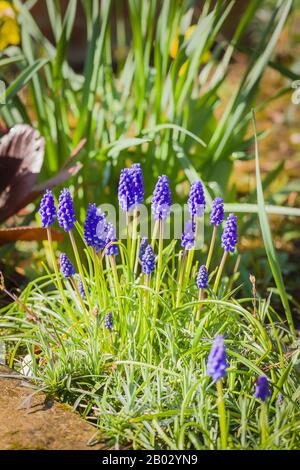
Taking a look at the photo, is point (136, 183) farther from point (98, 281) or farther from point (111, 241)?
point (98, 281)

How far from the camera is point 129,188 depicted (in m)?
1.75

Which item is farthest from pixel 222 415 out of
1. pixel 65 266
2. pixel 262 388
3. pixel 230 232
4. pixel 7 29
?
pixel 7 29

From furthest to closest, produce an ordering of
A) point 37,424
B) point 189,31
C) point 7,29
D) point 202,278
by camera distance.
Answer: point 189,31, point 7,29, point 202,278, point 37,424

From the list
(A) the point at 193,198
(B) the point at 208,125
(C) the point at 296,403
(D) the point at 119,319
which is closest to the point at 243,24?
(B) the point at 208,125

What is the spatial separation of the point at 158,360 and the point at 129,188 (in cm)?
44

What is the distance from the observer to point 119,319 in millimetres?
1841

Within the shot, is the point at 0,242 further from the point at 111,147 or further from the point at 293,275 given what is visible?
the point at 293,275

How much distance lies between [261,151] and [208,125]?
3.78 ft

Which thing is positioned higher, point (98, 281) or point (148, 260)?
point (148, 260)

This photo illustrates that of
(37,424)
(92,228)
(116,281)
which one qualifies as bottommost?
(37,424)

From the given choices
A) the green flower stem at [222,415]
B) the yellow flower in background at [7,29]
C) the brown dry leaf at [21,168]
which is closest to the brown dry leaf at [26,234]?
the brown dry leaf at [21,168]

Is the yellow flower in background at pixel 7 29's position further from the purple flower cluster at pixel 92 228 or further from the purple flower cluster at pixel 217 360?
the purple flower cluster at pixel 217 360

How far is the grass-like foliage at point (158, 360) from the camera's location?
1.55m

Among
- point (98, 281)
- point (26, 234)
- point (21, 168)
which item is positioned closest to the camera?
point (98, 281)
